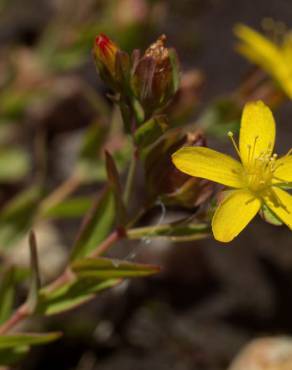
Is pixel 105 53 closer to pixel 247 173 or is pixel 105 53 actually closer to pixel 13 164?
pixel 247 173

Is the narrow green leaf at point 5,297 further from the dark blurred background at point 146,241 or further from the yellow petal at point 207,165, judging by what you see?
the yellow petal at point 207,165

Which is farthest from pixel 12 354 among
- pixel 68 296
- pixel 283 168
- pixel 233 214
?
pixel 283 168

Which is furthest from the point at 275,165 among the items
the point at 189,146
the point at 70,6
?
the point at 70,6

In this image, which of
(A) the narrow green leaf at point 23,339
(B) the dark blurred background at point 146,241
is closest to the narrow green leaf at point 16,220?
(B) the dark blurred background at point 146,241

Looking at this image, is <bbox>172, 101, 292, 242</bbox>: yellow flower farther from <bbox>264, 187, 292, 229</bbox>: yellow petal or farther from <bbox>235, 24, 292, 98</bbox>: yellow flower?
<bbox>235, 24, 292, 98</bbox>: yellow flower

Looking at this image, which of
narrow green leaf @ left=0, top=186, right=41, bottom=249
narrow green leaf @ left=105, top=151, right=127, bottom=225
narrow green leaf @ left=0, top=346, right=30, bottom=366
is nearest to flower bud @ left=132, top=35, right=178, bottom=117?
narrow green leaf @ left=105, top=151, right=127, bottom=225
